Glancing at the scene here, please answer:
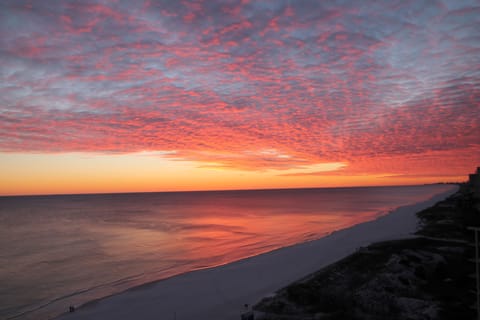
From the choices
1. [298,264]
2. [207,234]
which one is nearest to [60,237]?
[207,234]

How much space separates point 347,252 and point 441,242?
8612 millimetres

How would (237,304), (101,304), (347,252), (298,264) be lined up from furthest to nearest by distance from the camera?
(347,252)
(298,264)
(101,304)
(237,304)

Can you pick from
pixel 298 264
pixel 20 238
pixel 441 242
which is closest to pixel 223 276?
pixel 298 264

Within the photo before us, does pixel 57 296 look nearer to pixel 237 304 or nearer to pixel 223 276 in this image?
pixel 223 276

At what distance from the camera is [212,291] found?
22.6 m

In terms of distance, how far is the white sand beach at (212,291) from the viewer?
746 inches

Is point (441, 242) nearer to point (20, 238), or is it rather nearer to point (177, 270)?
point (177, 270)

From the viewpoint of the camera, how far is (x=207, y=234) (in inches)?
2250

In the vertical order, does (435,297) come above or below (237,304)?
above

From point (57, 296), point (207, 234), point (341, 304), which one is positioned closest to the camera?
point (341, 304)

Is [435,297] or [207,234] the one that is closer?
[435,297]

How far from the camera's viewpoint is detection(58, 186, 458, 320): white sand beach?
18.9m

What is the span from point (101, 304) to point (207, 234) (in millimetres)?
36017

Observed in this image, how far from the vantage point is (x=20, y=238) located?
5756 cm
